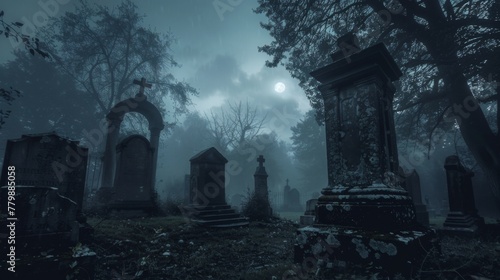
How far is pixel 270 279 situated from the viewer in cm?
297

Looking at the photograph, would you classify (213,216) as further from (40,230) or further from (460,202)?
(460,202)

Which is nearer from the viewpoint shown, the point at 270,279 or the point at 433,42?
the point at 270,279

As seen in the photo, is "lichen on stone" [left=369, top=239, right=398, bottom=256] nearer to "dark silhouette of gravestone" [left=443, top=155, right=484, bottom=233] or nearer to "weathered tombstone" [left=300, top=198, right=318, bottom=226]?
"dark silhouette of gravestone" [left=443, top=155, right=484, bottom=233]

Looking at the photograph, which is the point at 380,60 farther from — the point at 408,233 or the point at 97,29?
the point at 97,29

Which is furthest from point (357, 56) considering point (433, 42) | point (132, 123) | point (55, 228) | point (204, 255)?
point (132, 123)

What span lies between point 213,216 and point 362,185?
607 cm

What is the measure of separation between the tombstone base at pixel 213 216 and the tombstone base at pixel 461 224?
255 inches

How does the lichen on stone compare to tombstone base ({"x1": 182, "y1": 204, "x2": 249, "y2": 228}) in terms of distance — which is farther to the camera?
tombstone base ({"x1": 182, "y1": 204, "x2": 249, "y2": 228})

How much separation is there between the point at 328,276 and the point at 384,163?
5.33ft

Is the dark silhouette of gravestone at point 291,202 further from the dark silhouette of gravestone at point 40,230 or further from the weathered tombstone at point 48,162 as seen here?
the dark silhouette of gravestone at point 40,230

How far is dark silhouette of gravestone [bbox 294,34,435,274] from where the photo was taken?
267 centimetres

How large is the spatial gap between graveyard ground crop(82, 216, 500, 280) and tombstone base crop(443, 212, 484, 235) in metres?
0.32

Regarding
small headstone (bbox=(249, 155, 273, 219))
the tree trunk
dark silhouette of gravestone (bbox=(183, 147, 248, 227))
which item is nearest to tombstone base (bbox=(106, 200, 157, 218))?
dark silhouette of gravestone (bbox=(183, 147, 248, 227))

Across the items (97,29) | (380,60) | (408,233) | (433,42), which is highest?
(97,29)
